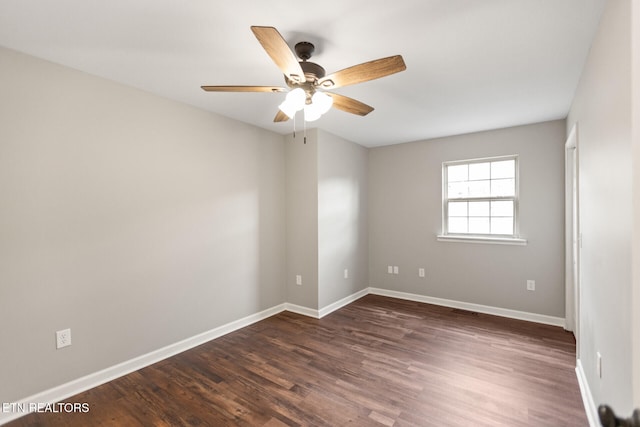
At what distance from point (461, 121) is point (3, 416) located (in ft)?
15.5

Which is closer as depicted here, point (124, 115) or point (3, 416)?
point (3, 416)

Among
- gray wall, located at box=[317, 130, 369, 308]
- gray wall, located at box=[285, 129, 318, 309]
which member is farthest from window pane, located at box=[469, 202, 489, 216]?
gray wall, located at box=[285, 129, 318, 309]

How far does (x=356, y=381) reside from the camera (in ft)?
7.89

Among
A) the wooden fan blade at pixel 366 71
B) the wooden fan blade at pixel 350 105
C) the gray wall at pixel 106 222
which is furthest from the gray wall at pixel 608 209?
the gray wall at pixel 106 222

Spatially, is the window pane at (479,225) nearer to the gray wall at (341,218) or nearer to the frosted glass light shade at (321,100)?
the gray wall at (341,218)

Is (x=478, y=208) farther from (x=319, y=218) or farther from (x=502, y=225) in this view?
(x=319, y=218)

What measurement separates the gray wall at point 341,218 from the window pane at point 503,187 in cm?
183

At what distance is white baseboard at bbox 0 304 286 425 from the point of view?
6.71 feet

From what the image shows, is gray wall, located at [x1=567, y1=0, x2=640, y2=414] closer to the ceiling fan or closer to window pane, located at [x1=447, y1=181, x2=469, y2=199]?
the ceiling fan

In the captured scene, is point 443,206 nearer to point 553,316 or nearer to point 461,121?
point 461,121

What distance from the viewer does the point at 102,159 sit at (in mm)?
2428

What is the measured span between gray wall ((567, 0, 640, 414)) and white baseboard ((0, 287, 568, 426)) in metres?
0.72

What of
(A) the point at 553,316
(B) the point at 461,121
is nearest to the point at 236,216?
(B) the point at 461,121

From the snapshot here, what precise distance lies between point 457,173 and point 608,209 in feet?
9.43
